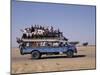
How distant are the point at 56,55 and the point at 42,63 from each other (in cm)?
19

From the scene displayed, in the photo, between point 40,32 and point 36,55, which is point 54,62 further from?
point 40,32

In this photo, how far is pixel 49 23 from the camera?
8.20 feet

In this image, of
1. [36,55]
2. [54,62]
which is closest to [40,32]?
[36,55]

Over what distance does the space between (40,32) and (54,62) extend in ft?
1.26

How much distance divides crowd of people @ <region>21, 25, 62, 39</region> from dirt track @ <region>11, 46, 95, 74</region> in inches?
8.6

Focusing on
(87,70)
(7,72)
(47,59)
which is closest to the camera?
(7,72)

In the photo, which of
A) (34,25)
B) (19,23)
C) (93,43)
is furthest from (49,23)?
(93,43)

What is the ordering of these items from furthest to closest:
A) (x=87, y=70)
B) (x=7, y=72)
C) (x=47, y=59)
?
(x=87, y=70), (x=47, y=59), (x=7, y=72)

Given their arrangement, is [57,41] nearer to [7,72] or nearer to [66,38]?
[66,38]

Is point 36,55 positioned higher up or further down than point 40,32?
further down

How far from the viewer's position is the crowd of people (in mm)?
2422

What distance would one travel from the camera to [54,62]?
2514mm

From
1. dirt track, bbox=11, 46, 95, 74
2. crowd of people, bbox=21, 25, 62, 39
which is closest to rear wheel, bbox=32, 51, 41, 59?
dirt track, bbox=11, 46, 95, 74

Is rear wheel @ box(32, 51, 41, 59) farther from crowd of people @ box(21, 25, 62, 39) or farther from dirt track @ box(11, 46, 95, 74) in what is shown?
crowd of people @ box(21, 25, 62, 39)
